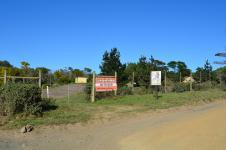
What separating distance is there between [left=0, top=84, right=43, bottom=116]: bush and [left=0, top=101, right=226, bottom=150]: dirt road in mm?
2285

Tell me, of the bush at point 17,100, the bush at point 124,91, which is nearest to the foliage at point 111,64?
the bush at point 124,91

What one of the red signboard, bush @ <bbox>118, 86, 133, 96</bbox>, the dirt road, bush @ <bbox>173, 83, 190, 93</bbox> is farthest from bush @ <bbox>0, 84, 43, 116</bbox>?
bush @ <bbox>173, 83, 190, 93</bbox>

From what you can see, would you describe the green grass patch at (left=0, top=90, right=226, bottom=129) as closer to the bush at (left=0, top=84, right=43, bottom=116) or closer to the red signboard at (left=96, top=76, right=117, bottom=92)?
the bush at (left=0, top=84, right=43, bottom=116)

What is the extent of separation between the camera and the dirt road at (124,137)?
9672mm

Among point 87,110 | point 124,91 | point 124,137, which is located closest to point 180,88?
point 124,91

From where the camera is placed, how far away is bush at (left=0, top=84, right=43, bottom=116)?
1497 centimetres

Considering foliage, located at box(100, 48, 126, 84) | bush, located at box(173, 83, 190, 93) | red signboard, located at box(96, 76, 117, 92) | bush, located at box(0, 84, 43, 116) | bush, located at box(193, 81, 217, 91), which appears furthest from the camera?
foliage, located at box(100, 48, 126, 84)

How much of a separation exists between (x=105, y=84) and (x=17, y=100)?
10433mm

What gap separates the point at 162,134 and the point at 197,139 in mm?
1530

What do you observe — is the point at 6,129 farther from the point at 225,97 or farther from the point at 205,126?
the point at 225,97

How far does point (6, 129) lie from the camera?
13.1 metres

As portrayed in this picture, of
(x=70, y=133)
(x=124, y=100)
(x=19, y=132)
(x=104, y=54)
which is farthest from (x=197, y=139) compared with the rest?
(x=104, y=54)

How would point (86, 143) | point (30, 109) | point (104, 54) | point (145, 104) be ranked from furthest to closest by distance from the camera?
1. point (104, 54)
2. point (145, 104)
3. point (30, 109)
4. point (86, 143)

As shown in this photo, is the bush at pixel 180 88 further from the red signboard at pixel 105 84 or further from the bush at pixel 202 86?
the red signboard at pixel 105 84
